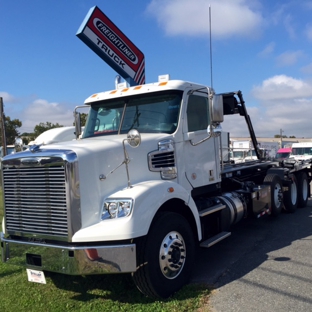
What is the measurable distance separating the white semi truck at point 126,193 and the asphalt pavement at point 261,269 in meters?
0.46

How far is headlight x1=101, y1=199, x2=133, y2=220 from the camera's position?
3977 mm

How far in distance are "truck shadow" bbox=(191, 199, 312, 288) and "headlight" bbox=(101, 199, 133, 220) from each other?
164cm

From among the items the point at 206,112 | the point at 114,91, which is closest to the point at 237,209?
the point at 206,112

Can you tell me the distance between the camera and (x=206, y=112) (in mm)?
5930

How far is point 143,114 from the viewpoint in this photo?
5.41m

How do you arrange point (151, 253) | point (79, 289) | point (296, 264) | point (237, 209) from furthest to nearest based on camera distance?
point (237, 209)
point (296, 264)
point (79, 289)
point (151, 253)

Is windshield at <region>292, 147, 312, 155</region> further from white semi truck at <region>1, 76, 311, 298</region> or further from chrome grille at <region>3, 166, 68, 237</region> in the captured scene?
chrome grille at <region>3, 166, 68, 237</region>

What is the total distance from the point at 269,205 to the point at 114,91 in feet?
14.3

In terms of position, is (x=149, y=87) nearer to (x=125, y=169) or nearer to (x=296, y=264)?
(x=125, y=169)

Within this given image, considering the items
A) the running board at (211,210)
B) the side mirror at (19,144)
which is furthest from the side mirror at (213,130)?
the side mirror at (19,144)

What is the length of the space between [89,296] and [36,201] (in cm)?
139

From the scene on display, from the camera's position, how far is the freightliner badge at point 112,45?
26.6 feet

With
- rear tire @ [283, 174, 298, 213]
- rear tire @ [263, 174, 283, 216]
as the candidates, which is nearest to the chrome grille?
rear tire @ [263, 174, 283, 216]

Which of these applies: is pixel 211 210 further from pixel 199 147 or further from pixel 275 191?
pixel 275 191
